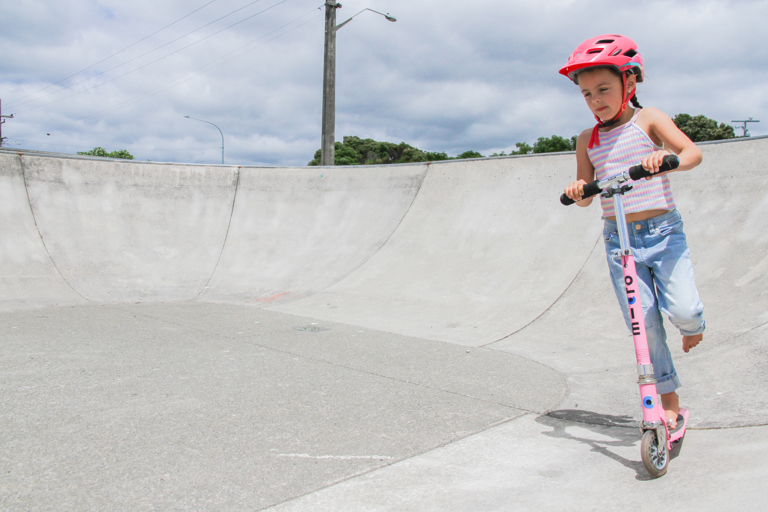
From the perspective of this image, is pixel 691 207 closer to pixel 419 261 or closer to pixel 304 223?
pixel 419 261

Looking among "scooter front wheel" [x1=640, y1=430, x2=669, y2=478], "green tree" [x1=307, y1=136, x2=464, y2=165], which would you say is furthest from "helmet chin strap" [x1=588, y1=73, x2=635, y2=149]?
"green tree" [x1=307, y1=136, x2=464, y2=165]

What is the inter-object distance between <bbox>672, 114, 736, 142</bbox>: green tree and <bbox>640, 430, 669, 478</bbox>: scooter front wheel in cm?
5187

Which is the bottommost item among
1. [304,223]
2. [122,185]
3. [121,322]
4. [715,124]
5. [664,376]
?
[121,322]

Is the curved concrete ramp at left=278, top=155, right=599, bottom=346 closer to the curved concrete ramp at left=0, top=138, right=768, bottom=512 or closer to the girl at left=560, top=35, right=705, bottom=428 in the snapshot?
the curved concrete ramp at left=0, top=138, right=768, bottom=512

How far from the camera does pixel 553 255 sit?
6.37m

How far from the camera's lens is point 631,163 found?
102 inches

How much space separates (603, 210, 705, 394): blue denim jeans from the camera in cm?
243

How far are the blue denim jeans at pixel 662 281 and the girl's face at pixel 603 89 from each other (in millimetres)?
547

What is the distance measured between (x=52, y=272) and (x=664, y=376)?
306 inches

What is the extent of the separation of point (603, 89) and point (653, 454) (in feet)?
5.24

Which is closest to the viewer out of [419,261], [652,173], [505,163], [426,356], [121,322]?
[652,173]

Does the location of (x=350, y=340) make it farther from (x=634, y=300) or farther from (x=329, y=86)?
(x=329, y=86)

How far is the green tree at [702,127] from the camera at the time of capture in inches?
1843

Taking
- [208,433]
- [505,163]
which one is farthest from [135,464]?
[505,163]
